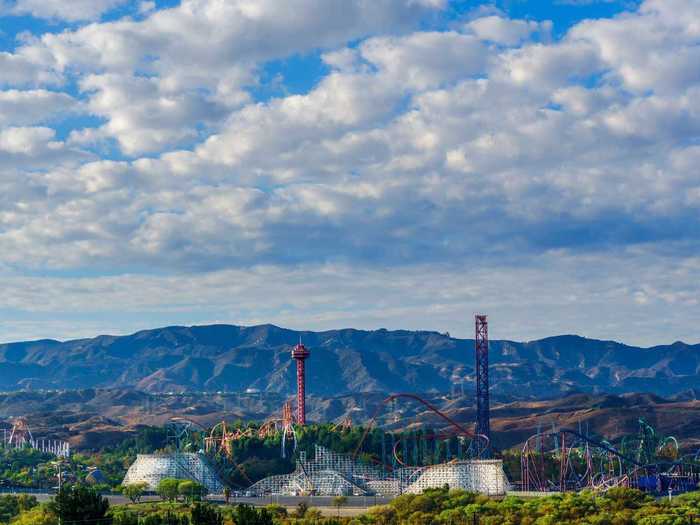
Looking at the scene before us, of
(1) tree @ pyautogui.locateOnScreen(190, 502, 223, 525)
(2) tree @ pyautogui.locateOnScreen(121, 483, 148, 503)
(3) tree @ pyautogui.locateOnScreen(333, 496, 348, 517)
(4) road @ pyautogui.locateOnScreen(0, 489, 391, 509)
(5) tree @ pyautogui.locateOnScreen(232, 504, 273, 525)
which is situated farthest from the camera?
(2) tree @ pyautogui.locateOnScreen(121, 483, 148, 503)

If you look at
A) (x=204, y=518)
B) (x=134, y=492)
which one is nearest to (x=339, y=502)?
(x=134, y=492)

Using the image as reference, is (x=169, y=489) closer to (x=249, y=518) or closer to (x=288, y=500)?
(x=288, y=500)

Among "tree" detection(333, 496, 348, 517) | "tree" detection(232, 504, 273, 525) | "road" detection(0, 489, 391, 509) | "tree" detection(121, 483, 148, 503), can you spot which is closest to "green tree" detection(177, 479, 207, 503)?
"road" detection(0, 489, 391, 509)

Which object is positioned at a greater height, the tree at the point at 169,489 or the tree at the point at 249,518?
the tree at the point at 249,518

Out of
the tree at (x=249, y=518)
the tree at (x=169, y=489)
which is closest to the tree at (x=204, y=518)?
the tree at (x=249, y=518)

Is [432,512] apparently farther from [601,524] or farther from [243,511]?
[243,511]

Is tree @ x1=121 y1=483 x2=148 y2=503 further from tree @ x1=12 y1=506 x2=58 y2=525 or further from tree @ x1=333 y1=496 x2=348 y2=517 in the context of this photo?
tree @ x1=12 y1=506 x2=58 y2=525

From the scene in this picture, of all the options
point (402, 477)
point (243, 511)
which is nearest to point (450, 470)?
point (402, 477)

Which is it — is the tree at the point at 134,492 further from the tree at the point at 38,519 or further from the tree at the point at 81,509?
the tree at the point at 81,509
